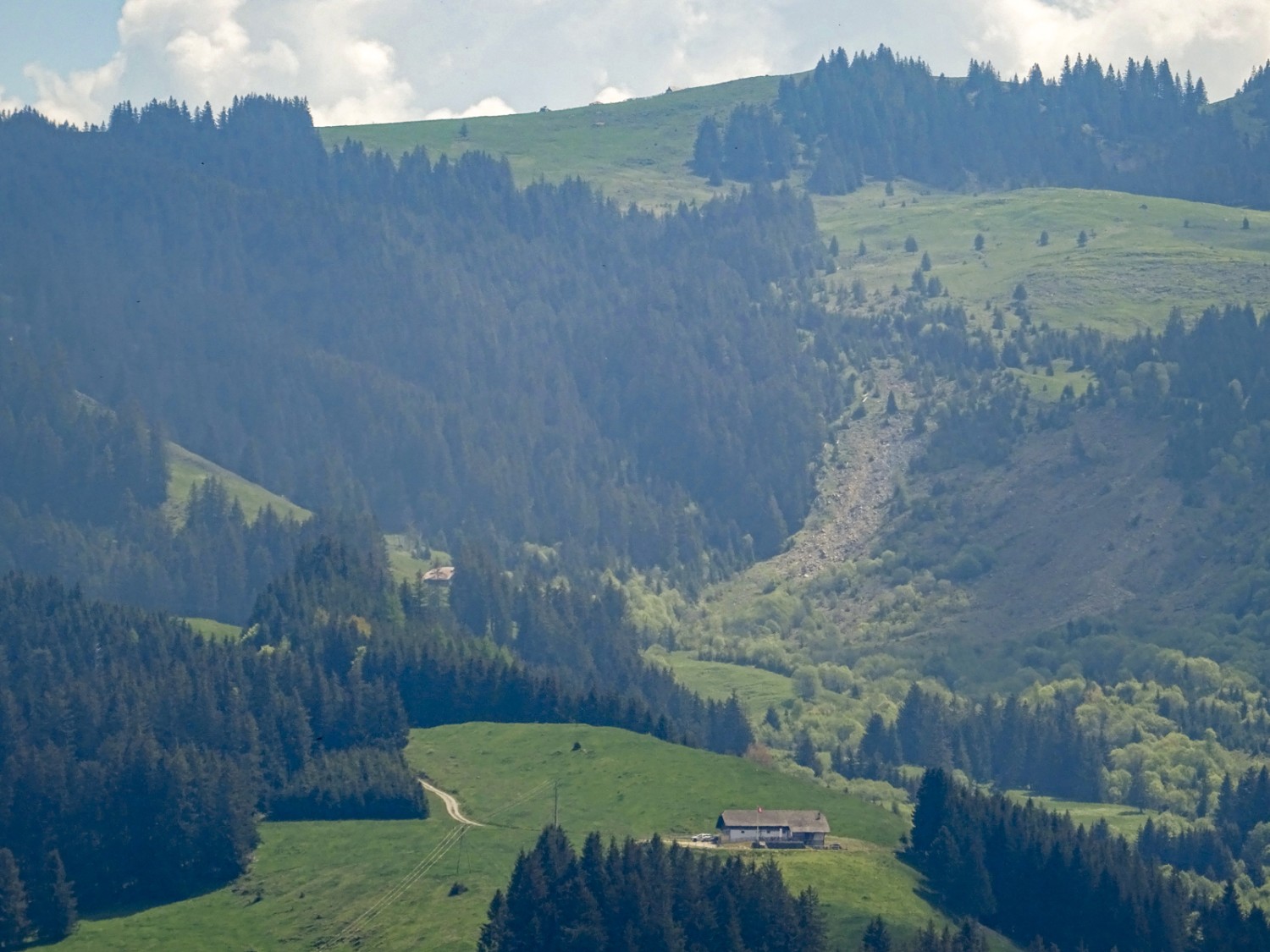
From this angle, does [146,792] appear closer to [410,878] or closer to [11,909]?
[11,909]

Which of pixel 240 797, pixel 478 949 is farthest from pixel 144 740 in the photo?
pixel 478 949

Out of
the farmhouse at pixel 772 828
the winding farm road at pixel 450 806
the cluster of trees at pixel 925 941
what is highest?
the winding farm road at pixel 450 806

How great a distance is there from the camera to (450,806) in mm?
184500

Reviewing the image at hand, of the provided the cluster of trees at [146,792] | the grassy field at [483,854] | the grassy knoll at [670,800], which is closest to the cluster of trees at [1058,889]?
the grassy knoll at [670,800]

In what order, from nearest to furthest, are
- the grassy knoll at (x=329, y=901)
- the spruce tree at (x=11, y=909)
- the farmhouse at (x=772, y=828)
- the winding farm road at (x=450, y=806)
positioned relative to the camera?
the grassy knoll at (x=329, y=901), the spruce tree at (x=11, y=909), the farmhouse at (x=772, y=828), the winding farm road at (x=450, y=806)

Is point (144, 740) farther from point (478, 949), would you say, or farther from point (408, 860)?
point (478, 949)

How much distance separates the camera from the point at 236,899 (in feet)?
557

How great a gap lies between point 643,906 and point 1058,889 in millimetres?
35923

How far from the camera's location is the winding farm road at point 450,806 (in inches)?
7057

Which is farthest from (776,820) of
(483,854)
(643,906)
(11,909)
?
(11,909)

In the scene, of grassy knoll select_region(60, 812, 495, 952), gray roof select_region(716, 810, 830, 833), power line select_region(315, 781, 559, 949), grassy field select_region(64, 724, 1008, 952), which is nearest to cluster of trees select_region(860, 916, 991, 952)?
grassy field select_region(64, 724, 1008, 952)

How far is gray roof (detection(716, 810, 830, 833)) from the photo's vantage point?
174625mm

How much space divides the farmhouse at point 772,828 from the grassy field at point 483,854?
246 centimetres

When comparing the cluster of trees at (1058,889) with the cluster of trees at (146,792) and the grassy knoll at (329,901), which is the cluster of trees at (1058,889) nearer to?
the grassy knoll at (329,901)
